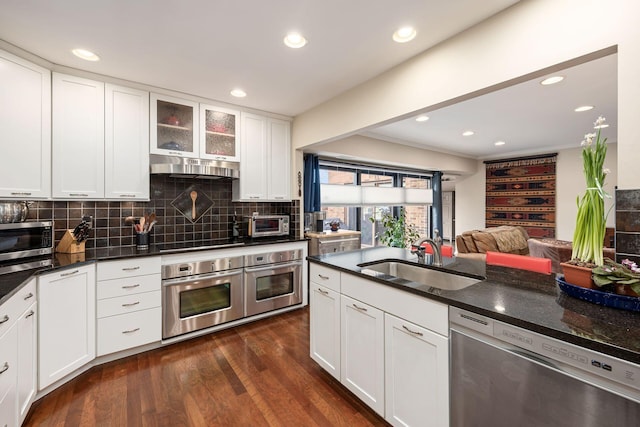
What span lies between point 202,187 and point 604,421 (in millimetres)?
3598

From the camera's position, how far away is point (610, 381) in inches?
35.1

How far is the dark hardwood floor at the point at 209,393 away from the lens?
1739 millimetres

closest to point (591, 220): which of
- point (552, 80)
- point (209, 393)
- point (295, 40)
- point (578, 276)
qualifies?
point (578, 276)

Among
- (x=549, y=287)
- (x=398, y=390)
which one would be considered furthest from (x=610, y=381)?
(x=398, y=390)

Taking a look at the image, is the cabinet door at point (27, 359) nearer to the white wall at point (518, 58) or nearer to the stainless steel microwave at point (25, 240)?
the stainless steel microwave at point (25, 240)

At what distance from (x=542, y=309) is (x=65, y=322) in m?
2.99

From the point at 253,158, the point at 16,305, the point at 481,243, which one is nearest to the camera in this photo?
the point at 16,305

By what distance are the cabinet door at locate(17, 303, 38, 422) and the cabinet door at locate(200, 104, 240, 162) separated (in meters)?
1.96

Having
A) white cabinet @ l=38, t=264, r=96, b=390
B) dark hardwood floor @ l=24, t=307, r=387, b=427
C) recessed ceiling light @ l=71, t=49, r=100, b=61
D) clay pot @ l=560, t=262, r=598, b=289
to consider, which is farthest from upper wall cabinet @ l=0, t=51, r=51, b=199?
clay pot @ l=560, t=262, r=598, b=289

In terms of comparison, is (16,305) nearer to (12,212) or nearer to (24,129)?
(12,212)

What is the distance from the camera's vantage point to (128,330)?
2.40 metres

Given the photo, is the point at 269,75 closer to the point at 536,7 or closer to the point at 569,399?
the point at 536,7

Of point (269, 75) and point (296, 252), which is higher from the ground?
point (269, 75)

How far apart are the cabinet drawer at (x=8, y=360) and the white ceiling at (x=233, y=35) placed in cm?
193
